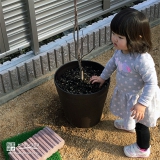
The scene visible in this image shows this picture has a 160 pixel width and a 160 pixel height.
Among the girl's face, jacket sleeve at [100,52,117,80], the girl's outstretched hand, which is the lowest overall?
the girl's outstretched hand

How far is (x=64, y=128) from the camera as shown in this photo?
306cm

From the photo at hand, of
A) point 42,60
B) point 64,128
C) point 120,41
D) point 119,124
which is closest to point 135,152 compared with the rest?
point 119,124

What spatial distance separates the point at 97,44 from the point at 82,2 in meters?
0.51

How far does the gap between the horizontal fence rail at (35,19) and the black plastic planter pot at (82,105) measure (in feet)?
2.23

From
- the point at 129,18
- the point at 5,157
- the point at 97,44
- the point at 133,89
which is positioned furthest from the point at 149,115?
the point at 97,44

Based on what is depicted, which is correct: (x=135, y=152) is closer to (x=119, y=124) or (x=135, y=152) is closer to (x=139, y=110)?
(x=119, y=124)

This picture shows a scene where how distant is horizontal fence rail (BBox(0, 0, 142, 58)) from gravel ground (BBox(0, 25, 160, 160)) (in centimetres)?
50

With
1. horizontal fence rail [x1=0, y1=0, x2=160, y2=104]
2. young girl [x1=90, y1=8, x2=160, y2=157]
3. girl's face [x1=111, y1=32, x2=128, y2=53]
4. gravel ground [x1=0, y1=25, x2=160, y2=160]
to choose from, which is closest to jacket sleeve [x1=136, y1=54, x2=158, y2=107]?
young girl [x1=90, y1=8, x2=160, y2=157]

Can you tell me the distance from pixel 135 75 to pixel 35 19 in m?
1.39

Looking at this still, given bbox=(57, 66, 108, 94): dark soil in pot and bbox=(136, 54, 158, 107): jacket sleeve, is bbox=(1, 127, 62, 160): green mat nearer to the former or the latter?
bbox=(57, 66, 108, 94): dark soil in pot

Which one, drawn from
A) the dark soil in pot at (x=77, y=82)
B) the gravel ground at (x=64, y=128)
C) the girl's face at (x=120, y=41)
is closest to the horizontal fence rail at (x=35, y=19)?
the gravel ground at (x=64, y=128)

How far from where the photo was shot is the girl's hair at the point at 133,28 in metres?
2.19

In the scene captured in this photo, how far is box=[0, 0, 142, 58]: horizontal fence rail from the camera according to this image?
3.21m

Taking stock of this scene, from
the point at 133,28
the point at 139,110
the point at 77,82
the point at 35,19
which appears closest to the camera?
the point at 133,28
